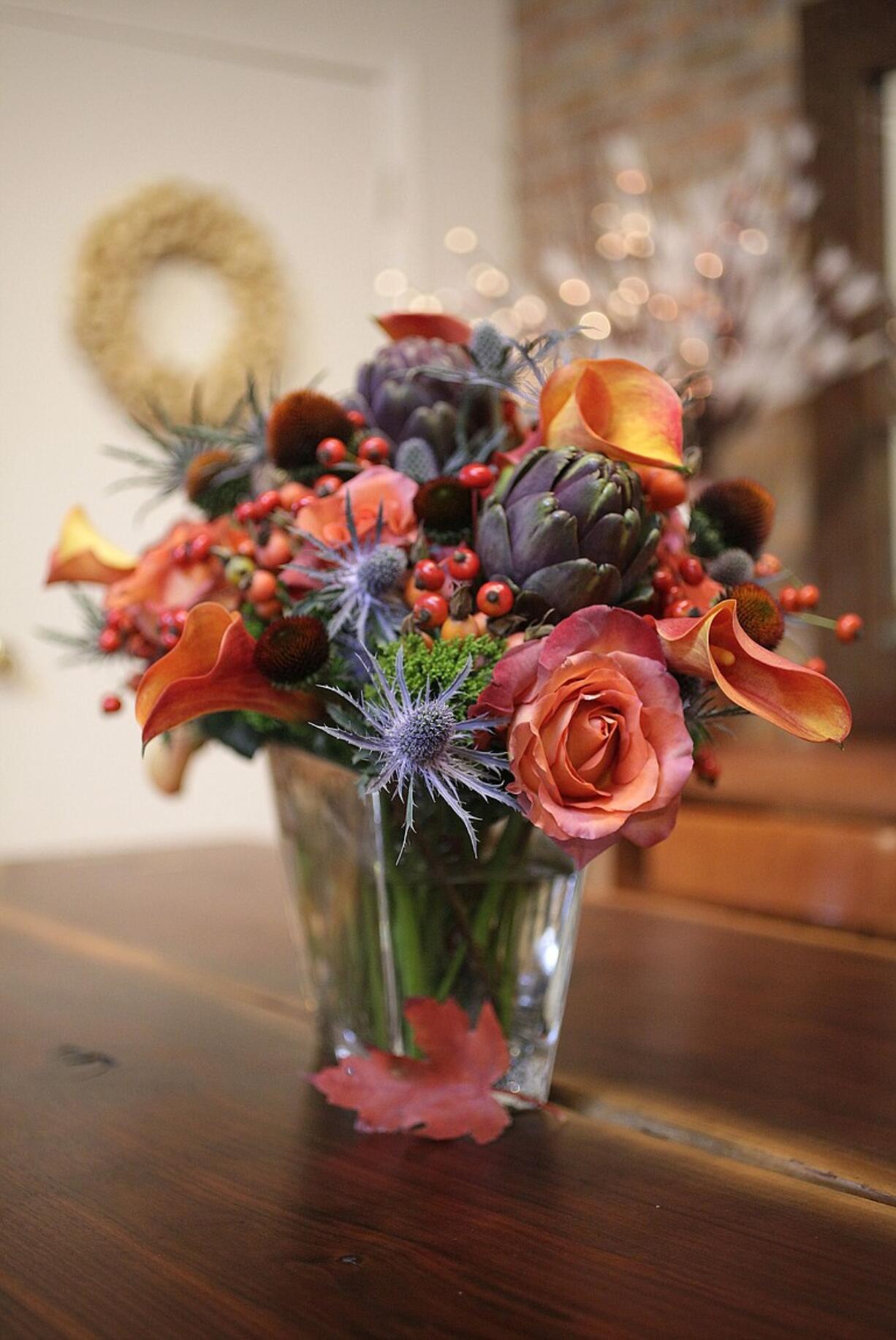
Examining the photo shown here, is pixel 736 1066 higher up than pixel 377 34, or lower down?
lower down

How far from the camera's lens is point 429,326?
0.74 metres

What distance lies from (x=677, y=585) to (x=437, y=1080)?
27 centimetres

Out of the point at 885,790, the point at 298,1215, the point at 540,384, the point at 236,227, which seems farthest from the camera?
the point at 236,227

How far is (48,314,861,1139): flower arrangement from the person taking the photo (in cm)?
→ 55

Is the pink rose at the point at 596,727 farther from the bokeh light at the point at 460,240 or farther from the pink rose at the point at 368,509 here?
the bokeh light at the point at 460,240

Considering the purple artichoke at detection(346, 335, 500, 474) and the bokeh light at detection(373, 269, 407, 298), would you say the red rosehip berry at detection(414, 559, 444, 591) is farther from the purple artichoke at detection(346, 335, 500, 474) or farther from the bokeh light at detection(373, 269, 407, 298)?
the bokeh light at detection(373, 269, 407, 298)

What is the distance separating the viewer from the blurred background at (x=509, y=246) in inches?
92.7

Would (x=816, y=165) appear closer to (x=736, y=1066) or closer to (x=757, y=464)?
(x=757, y=464)

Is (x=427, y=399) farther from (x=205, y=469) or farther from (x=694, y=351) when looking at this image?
(x=694, y=351)

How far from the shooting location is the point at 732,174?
2.61 metres

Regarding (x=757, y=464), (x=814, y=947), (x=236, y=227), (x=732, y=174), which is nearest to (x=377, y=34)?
(x=236, y=227)

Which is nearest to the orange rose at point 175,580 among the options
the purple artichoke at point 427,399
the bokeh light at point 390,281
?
the purple artichoke at point 427,399

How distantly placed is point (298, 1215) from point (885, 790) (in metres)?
1.49

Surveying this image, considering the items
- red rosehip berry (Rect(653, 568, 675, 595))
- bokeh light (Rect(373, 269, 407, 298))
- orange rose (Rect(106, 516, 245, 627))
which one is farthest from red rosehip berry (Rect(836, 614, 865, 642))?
bokeh light (Rect(373, 269, 407, 298))
